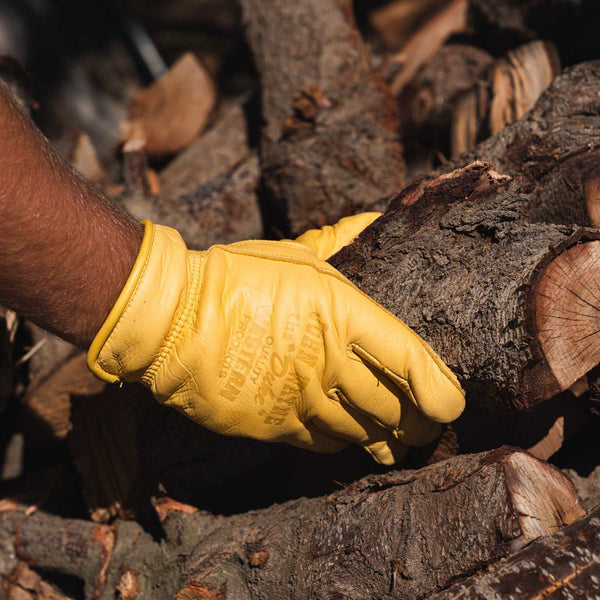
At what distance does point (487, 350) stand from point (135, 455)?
132 cm

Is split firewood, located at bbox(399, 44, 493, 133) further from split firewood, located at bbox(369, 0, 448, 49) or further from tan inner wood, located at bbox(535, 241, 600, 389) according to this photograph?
tan inner wood, located at bbox(535, 241, 600, 389)

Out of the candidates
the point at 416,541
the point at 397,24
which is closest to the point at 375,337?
the point at 416,541

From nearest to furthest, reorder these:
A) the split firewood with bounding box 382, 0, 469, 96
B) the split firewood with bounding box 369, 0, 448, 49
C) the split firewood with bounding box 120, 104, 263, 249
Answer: the split firewood with bounding box 120, 104, 263, 249 → the split firewood with bounding box 382, 0, 469, 96 → the split firewood with bounding box 369, 0, 448, 49

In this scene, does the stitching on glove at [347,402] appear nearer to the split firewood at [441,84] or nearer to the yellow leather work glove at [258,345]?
the yellow leather work glove at [258,345]

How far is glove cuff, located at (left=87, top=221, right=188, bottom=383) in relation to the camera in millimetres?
1493

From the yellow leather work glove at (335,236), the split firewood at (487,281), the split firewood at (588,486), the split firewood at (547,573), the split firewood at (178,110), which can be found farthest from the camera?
the split firewood at (178,110)

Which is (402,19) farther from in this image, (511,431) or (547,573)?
(547,573)

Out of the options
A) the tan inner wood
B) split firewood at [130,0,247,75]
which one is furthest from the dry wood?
split firewood at [130,0,247,75]

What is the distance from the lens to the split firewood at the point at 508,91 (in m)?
2.64

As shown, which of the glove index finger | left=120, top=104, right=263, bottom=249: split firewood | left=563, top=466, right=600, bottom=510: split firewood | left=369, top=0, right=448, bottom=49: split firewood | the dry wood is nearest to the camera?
the glove index finger

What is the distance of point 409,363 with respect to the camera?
157 cm

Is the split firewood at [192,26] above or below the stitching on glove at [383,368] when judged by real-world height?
above

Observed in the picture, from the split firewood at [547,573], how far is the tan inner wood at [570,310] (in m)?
0.36

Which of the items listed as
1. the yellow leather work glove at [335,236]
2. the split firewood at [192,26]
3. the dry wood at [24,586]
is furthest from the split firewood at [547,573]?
the split firewood at [192,26]
